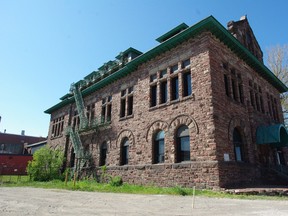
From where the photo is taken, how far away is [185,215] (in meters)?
5.28

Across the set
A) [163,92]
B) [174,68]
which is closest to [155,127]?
[163,92]

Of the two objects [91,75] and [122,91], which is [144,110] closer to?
[122,91]

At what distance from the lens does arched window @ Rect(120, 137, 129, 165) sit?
57.0 ft

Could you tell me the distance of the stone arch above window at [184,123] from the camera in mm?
12723

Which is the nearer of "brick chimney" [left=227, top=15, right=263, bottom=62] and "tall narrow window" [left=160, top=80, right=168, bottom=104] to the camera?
"tall narrow window" [left=160, top=80, right=168, bottom=104]

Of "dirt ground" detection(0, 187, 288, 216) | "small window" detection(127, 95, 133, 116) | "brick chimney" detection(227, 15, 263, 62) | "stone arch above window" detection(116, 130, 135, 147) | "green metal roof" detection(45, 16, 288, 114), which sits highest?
"brick chimney" detection(227, 15, 263, 62)

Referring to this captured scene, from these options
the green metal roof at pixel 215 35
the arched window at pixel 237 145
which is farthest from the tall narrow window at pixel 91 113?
the arched window at pixel 237 145

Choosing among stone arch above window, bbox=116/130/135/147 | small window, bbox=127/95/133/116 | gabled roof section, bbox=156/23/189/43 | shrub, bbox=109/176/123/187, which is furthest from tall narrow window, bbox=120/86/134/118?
shrub, bbox=109/176/123/187

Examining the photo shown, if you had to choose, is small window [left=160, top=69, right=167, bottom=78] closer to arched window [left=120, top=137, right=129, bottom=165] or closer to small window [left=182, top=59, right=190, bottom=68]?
small window [left=182, top=59, right=190, bottom=68]

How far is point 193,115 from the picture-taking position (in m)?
13.0

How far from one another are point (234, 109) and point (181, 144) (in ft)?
13.9

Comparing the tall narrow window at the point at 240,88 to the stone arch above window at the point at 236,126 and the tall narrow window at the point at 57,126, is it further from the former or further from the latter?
the tall narrow window at the point at 57,126

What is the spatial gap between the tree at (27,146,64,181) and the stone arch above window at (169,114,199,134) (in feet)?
50.8

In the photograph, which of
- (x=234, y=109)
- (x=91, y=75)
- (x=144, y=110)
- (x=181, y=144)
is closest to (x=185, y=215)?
(x=181, y=144)
